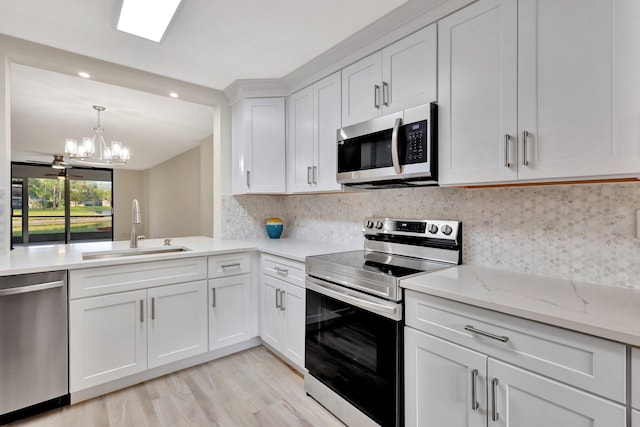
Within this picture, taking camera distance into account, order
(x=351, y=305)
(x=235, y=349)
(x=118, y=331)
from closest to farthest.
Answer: (x=351, y=305) → (x=118, y=331) → (x=235, y=349)

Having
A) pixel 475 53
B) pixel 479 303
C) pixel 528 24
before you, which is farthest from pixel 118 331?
pixel 528 24

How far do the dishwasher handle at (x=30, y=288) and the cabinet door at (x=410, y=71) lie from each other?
2203mm

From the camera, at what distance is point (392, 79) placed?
6.20 feet

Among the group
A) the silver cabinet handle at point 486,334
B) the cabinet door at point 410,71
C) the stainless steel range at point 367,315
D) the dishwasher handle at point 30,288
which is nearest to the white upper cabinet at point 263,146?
the stainless steel range at point 367,315

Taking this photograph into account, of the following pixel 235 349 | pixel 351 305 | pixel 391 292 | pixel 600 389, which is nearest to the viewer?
pixel 600 389

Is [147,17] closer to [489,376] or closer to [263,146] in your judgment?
[263,146]

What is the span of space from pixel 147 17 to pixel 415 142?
172 centimetres

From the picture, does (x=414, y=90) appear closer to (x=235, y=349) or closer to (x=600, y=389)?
(x=600, y=389)

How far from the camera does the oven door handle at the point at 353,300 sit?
147 centimetres

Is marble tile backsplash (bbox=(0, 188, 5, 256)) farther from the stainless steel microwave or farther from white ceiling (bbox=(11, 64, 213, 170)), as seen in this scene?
the stainless steel microwave

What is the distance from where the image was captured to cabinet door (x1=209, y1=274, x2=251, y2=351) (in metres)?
2.46

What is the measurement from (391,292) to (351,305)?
303mm

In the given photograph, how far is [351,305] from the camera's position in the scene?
1708 millimetres

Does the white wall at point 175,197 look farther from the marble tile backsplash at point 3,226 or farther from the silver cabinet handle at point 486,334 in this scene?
the silver cabinet handle at point 486,334
